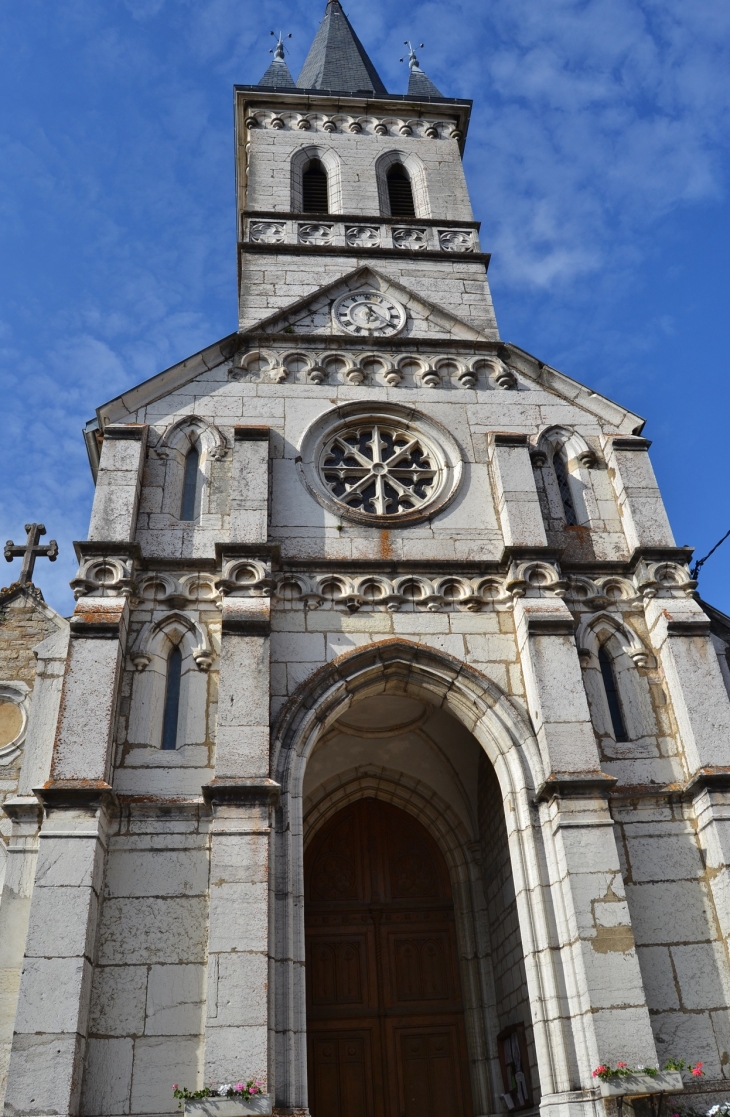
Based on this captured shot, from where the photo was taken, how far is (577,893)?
8922 millimetres

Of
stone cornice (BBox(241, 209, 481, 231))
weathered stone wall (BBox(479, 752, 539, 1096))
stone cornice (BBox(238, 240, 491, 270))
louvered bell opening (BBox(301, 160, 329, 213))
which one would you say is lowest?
weathered stone wall (BBox(479, 752, 539, 1096))

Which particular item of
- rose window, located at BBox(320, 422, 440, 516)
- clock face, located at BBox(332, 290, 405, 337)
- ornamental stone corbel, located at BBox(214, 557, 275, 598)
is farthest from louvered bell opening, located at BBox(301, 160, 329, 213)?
ornamental stone corbel, located at BBox(214, 557, 275, 598)

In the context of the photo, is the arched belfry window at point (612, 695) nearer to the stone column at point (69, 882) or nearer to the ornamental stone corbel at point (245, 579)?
the ornamental stone corbel at point (245, 579)

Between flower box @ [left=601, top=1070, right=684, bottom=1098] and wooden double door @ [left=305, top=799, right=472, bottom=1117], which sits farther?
wooden double door @ [left=305, top=799, right=472, bottom=1117]

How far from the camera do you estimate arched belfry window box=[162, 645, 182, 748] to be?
995 centimetres

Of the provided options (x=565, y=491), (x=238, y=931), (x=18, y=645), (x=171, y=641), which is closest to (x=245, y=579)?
(x=171, y=641)

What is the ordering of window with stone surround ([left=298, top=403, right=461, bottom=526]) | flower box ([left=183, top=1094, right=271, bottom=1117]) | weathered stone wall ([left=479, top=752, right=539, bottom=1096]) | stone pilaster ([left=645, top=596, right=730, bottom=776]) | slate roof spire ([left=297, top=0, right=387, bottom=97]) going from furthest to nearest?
slate roof spire ([left=297, top=0, right=387, bottom=97]) → window with stone surround ([left=298, top=403, right=461, bottom=526]) → weathered stone wall ([left=479, top=752, right=539, bottom=1096]) → stone pilaster ([left=645, top=596, right=730, bottom=776]) → flower box ([left=183, top=1094, right=271, bottom=1117])

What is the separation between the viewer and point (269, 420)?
1252 cm

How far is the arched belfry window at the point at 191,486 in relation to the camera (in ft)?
38.5

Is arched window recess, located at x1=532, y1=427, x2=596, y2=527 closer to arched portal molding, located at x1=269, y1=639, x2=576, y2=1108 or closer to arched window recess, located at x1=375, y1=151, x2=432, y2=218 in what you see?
arched portal molding, located at x1=269, y1=639, x2=576, y2=1108

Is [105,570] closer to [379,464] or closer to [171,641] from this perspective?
[171,641]

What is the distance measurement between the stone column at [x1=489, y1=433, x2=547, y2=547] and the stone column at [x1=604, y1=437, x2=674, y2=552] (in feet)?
3.90

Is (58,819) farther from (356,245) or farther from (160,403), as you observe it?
(356,245)

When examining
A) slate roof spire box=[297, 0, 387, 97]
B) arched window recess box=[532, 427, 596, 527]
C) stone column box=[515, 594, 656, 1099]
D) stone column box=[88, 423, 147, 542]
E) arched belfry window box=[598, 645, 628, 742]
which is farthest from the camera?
slate roof spire box=[297, 0, 387, 97]
